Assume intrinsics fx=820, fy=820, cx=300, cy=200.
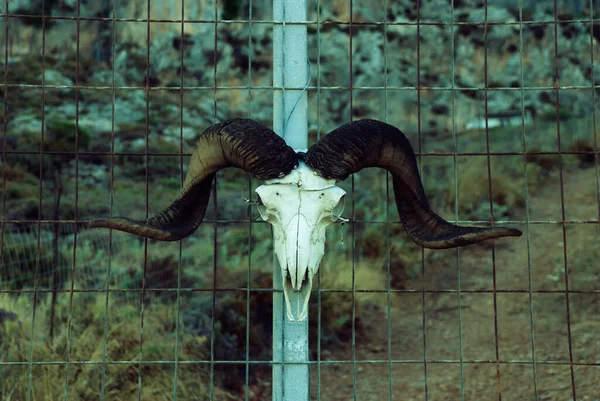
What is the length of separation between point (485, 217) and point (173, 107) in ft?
23.0

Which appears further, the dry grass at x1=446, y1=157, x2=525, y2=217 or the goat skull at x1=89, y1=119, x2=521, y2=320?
the dry grass at x1=446, y1=157, x2=525, y2=217

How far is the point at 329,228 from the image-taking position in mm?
13078

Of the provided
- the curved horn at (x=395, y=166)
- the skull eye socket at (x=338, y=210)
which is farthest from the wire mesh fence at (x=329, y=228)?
the skull eye socket at (x=338, y=210)

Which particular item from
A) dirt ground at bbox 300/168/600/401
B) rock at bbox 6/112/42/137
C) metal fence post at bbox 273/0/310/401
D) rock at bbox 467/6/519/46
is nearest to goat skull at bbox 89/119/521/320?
metal fence post at bbox 273/0/310/401

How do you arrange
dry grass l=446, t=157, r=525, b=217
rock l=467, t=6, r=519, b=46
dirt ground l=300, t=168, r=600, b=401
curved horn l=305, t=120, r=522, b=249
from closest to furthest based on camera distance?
1. curved horn l=305, t=120, r=522, b=249
2. dirt ground l=300, t=168, r=600, b=401
3. dry grass l=446, t=157, r=525, b=217
4. rock l=467, t=6, r=519, b=46

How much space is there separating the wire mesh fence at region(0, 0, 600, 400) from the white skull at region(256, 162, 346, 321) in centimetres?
46

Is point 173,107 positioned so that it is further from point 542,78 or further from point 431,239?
point 431,239

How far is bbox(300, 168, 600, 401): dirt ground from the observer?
9.11 metres

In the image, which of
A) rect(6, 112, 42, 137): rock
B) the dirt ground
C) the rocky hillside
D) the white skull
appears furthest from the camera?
the rocky hillside

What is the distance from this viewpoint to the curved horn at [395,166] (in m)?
4.22

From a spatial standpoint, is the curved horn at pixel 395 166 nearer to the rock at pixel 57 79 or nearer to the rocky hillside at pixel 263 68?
the rocky hillside at pixel 263 68

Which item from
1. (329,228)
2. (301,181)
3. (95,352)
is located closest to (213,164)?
(301,181)

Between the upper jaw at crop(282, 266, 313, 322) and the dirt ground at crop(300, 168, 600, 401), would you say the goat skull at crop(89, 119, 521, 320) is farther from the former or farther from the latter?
the dirt ground at crop(300, 168, 600, 401)

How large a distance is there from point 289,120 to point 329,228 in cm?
834
